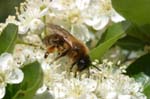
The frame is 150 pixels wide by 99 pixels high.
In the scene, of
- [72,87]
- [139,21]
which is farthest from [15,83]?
[139,21]

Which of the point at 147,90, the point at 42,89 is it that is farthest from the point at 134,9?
the point at 42,89

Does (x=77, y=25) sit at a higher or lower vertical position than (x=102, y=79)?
higher

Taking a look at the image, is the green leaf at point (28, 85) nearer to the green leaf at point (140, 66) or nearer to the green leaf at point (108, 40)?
the green leaf at point (108, 40)

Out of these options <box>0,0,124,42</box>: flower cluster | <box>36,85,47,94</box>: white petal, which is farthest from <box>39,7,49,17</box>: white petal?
<box>36,85,47,94</box>: white petal

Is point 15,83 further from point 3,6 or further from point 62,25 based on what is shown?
point 3,6

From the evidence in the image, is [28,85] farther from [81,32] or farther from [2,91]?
[81,32]

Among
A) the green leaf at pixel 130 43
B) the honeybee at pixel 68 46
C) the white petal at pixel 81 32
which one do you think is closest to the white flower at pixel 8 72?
the honeybee at pixel 68 46

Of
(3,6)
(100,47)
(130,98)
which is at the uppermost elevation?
(3,6)
